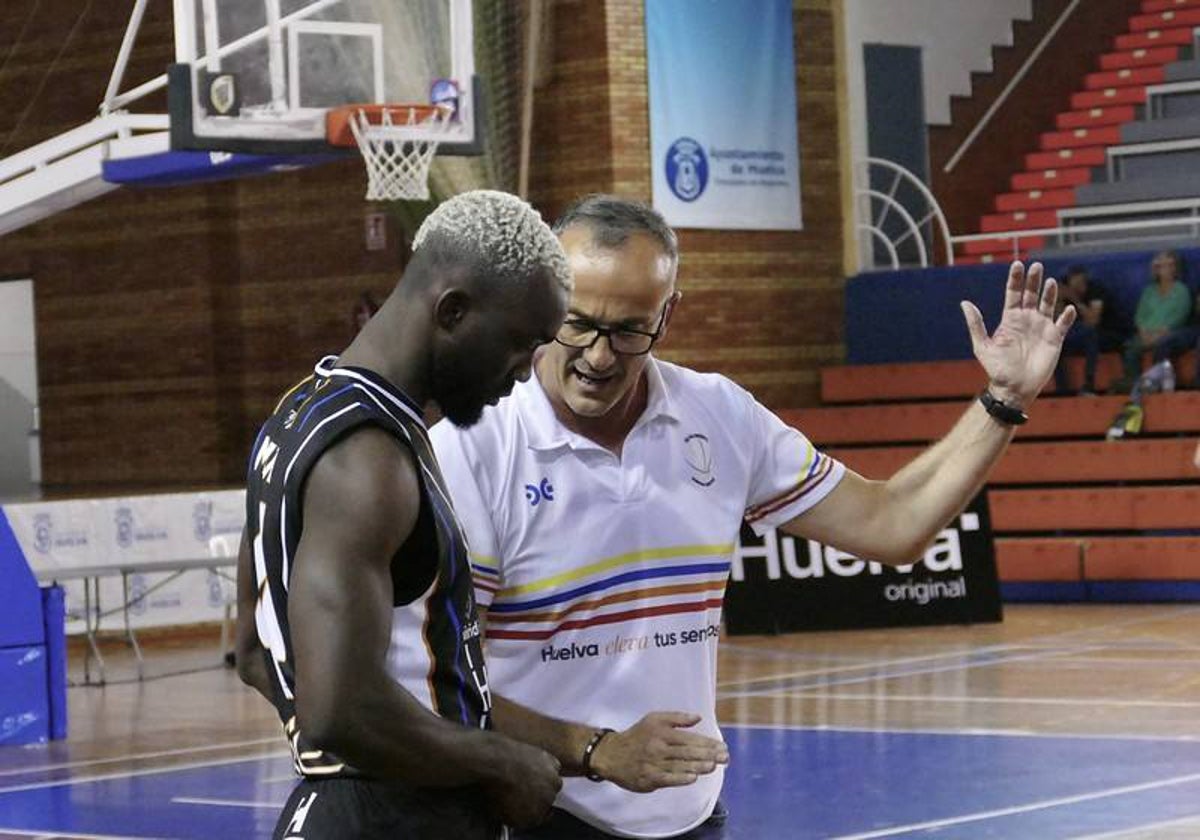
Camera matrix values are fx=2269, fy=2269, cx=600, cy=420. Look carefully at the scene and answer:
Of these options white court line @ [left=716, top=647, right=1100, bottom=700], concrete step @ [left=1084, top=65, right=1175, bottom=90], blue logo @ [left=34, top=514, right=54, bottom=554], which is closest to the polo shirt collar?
white court line @ [left=716, top=647, right=1100, bottom=700]

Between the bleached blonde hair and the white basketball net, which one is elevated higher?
the white basketball net

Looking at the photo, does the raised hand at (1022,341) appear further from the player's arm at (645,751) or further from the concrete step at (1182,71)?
the concrete step at (1182,71)

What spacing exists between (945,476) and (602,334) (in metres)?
0.77

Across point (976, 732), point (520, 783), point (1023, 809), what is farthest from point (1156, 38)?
point (520, 783)

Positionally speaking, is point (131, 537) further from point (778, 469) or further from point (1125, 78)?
point (778, 469)

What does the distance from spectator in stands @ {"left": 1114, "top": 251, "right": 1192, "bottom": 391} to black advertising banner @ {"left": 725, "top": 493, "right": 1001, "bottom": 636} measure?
288cm

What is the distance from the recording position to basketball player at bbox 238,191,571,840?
8.84ft

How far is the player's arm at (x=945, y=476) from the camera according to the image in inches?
154

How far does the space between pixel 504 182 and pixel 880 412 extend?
3698 mm

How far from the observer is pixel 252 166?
14.6 meters

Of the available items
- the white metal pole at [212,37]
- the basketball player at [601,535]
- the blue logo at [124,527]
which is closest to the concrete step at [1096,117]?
the blue logo at [124,527]

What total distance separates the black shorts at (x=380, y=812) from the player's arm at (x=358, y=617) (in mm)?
91

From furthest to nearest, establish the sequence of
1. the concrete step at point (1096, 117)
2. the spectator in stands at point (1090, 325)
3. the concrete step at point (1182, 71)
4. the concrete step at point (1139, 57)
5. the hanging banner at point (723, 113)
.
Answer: the concrete step at point (1139, 57)
the concrete step at point (1096, 117)
the concrete step at point (1182, 71)
the hanging banner at point (723, 113)
the spectator in stands at point (1090, 325)

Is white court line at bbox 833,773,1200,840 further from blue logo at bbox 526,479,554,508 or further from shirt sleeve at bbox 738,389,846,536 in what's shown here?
blue logo at bbox 526,479,554,508
